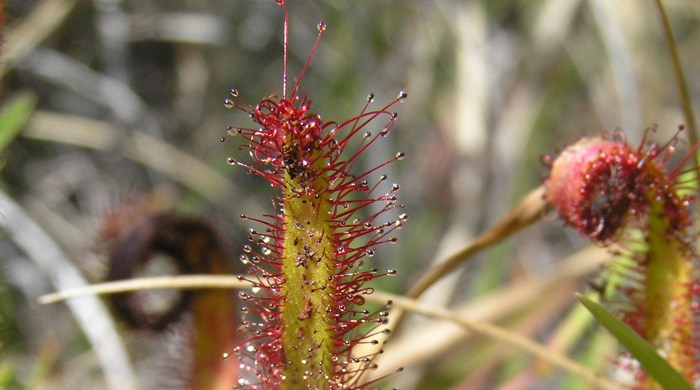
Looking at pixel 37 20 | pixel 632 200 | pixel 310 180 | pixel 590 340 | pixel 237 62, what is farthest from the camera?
pixel 237 62

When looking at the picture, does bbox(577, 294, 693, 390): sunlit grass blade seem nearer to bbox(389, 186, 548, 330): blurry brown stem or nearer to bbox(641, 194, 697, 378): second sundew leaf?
bbox(641, 194, 697, 378): second sundew leaf

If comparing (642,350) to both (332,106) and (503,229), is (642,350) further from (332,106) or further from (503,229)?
(332,106)

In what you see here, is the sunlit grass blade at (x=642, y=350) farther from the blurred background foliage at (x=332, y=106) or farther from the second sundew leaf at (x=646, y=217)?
→ the blurred background foliage at (x=332, y=106)

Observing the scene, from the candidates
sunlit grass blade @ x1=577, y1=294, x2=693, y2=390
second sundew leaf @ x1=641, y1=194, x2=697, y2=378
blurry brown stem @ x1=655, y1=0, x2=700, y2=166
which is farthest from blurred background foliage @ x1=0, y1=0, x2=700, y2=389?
sunlit grass blade @ x1=577, y1=294, x2=693, y2=390

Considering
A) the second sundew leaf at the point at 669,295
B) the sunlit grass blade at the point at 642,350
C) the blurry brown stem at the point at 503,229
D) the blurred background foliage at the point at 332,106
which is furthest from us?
the blurred background foliage at the point at 332,106

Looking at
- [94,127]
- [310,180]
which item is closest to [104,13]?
[94,127]

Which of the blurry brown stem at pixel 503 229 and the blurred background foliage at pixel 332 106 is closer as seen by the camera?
the blurry brown stem at pixel 503 229

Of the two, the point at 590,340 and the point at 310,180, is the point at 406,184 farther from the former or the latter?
the point at 310,180

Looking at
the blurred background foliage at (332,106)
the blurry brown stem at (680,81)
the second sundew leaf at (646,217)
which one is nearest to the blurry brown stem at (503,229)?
the second sundew leaf at (646,217)
